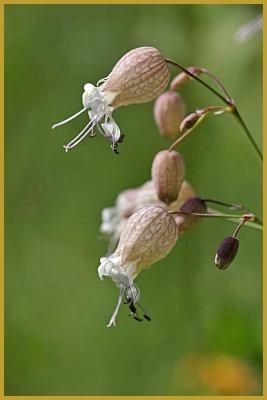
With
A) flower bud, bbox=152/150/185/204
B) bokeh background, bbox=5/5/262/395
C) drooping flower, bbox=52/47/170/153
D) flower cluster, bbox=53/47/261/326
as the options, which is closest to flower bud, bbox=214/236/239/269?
flower cluster, bbox=53/47/261/326

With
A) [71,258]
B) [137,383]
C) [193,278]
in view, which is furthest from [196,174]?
[137,383]

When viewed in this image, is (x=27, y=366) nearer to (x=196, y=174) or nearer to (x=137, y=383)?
(x=137, y=383)

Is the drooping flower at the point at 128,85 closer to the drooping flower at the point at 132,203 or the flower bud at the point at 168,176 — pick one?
the flower bud at the point at 168,176

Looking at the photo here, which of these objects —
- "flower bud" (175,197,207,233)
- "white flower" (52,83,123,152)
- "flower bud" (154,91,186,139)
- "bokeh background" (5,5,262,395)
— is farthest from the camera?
"bokeh background" (5,5,262,395)

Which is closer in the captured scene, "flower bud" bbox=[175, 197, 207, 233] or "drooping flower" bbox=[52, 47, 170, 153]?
"drooping flower" bbox=[52, 47, 170, 153]

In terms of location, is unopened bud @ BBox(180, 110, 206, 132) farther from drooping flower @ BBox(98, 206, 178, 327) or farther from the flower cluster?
drooping flower @ BBox(98, 206, 178, 327)

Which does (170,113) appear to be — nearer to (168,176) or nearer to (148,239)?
(168,176)
